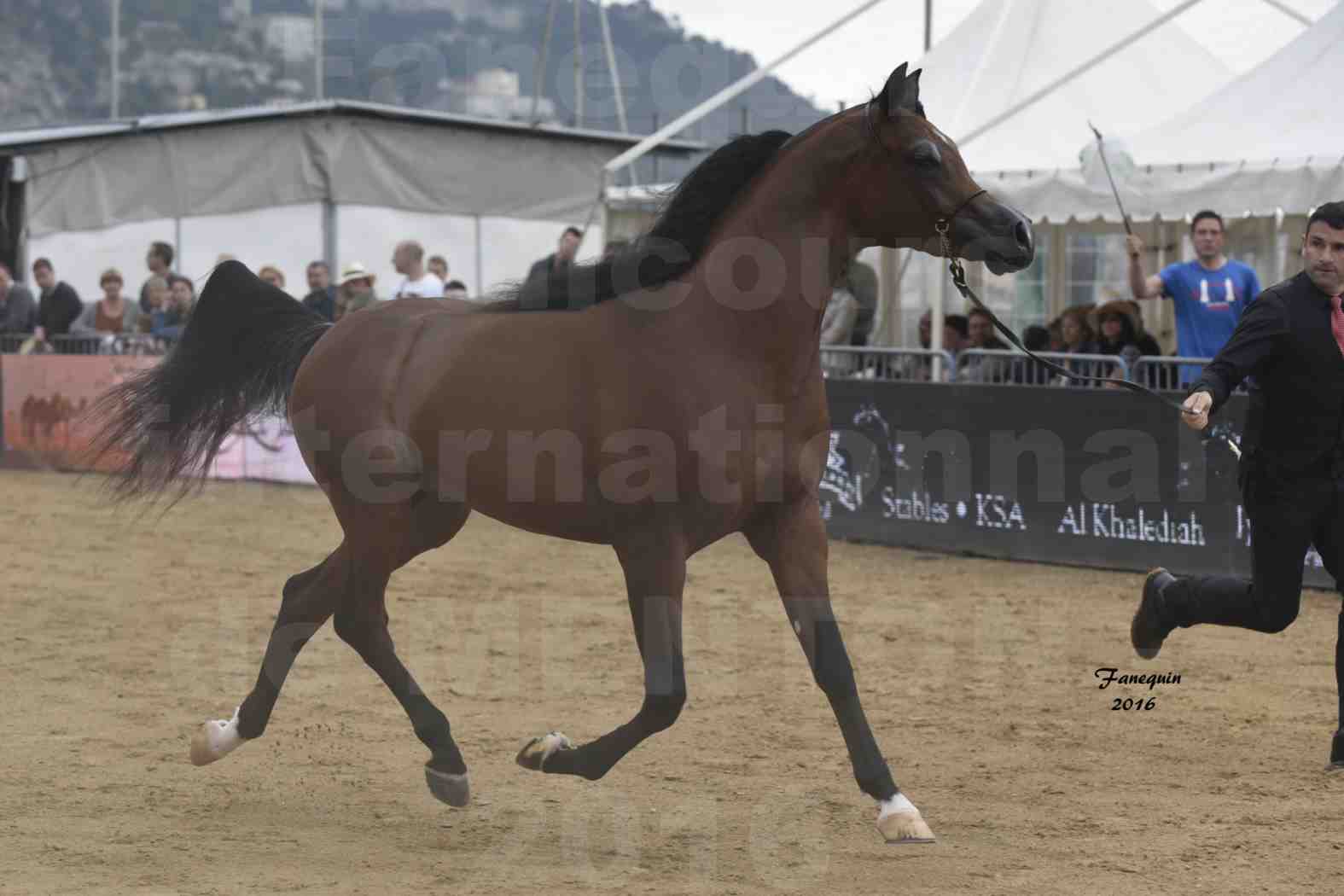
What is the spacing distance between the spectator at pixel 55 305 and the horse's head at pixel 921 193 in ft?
43.4

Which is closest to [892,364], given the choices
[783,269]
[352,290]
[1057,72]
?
[1057,72]

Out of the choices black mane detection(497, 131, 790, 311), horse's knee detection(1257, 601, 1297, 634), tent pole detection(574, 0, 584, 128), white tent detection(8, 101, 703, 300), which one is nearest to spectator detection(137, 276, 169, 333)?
white tent detection(8, 101, 703, 300)

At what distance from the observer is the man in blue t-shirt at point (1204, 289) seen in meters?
9.28

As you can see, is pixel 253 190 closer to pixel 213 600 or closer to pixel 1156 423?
pixel 213 600

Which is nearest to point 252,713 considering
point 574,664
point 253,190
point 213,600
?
point 574,664

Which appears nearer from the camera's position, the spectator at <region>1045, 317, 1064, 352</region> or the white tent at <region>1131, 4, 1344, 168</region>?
the white tent at <region>1131, 4, 1344, 168</region>

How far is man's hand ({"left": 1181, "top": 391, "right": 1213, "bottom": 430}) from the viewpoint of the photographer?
5.02 m

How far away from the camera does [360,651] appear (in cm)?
547

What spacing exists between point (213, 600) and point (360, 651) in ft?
12.6

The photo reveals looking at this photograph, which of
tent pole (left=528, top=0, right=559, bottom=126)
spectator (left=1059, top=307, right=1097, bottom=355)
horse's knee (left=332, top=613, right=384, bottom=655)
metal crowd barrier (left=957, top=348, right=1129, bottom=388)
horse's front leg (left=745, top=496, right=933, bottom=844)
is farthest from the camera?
tent pole (left=528, top=0, right=559, bottom=126)

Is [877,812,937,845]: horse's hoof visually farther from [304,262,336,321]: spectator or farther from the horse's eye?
[304,262,336,321]: spectator

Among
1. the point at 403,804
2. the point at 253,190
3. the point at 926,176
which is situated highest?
the point at 253,190

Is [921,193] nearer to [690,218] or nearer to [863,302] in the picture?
[690,218]

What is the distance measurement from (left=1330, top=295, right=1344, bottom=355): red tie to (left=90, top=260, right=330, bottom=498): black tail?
3.37 meters
